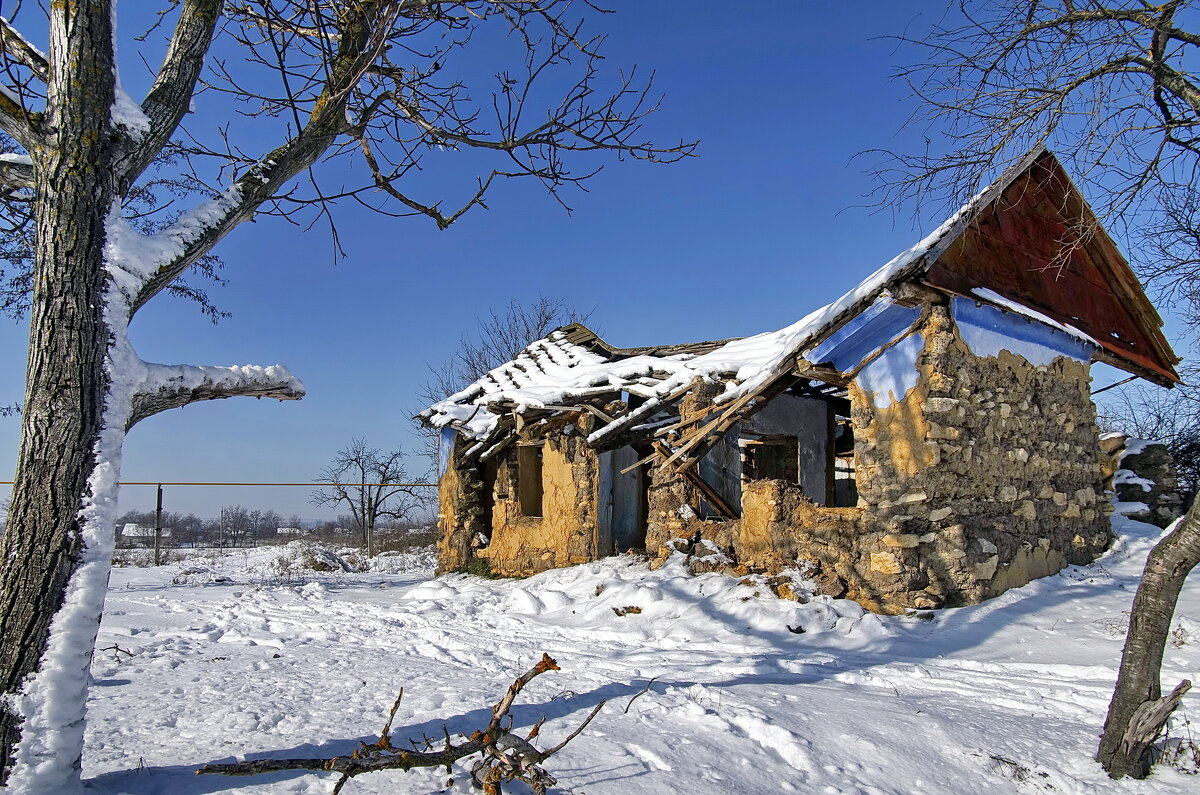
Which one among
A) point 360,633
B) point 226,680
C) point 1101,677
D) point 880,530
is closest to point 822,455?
point 880,530

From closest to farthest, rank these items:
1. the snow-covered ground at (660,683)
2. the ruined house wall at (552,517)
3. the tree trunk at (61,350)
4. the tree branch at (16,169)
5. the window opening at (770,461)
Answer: the tree trunk at (61,350) → the tree branch at (16,169) → the snow-covered ground at (660,683) → the ruined house wall at (552,517) → the window opening at (770,461)

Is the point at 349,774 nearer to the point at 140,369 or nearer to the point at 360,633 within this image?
the point at 140,369

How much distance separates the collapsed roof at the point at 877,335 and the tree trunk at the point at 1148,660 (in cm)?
335

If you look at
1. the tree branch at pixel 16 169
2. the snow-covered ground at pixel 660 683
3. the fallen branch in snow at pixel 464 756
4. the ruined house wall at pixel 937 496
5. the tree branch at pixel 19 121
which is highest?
the tree branch at pixel 19 121

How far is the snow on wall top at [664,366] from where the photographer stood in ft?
24.5

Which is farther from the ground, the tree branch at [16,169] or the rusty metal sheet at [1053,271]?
the rusty metal sheet at [1053,271]

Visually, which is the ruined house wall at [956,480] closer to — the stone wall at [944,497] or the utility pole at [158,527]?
the stone wall at [944,497]

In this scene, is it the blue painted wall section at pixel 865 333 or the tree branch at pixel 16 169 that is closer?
the tree branch at pixel 16 169

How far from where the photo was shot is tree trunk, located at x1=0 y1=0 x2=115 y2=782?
2.71m

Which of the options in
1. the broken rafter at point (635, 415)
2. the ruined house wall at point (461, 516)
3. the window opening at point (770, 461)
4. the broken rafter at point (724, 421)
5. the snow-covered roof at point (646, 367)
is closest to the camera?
the snow-covered roof at point (646, 367)

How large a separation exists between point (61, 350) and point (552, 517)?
8853 millimetres

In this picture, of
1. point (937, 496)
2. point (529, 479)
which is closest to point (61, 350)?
point (937, 496)

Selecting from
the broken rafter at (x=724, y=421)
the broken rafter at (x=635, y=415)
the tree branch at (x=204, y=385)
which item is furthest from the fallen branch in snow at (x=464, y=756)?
the broken rafter at (x=635, y=415)

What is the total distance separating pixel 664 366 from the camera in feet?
33.6
